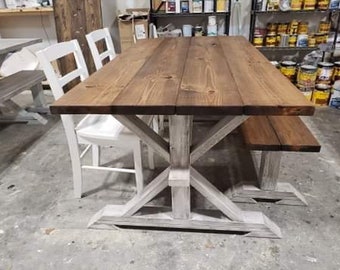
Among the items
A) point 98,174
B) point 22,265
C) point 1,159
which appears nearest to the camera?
point 22,265

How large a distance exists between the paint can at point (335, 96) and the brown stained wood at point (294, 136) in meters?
1.77

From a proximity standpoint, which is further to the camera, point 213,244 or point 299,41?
point 299,41

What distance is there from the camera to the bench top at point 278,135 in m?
1.44

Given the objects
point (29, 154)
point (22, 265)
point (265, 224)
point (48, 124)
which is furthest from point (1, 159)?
point (265, 224)

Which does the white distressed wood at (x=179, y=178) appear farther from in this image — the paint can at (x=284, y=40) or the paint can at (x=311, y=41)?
the paint can at (x=311, y=41)

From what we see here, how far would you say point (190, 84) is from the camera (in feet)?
3.94

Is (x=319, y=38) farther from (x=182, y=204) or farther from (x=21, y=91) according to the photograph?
(x=21, y=91)

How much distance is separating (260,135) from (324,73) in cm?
207

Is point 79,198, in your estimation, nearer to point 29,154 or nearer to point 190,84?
point 29,154

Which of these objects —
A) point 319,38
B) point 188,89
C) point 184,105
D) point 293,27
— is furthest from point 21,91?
point 319,38

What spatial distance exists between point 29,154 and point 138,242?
1.35 metres

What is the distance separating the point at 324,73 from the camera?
10.2ft

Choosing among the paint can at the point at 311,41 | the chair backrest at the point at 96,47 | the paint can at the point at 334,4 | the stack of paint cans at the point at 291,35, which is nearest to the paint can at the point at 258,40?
the stack of paint cans at the point at 291,35

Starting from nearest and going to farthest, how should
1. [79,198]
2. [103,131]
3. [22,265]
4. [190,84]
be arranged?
[190,84] → [22,265] → [103,131] → [79,198]
